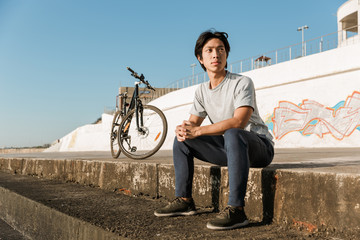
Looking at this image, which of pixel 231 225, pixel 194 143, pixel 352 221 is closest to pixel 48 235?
pixel 194 143

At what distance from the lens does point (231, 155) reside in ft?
7.12

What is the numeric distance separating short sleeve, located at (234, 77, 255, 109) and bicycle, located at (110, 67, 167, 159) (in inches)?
98.8

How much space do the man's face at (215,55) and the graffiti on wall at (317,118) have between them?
12.5m

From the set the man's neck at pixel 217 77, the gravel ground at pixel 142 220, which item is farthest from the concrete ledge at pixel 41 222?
the man's neck at pixel 217 77

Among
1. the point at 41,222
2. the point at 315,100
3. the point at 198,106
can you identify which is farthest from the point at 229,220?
the point at 315,100

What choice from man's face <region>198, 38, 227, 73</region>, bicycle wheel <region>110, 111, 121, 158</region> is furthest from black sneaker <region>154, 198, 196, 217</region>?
bicycle wheel <region>110, 111, 121, 158</region>

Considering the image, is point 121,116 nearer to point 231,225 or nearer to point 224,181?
point 224,181

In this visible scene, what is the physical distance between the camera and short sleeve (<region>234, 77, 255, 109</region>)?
2438mm

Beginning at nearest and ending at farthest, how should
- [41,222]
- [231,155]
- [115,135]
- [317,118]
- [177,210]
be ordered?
1. [231,155]
2. [177,210]
3. [41,222]
4. [115,135]
5. [317,118]

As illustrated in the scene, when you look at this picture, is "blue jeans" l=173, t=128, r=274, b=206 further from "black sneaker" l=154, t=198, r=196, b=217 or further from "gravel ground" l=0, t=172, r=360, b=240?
"gravel ground" l=0, t=172, r=360, b=240

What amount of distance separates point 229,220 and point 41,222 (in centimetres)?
197

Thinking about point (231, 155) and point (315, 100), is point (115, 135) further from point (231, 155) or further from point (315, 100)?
point (315, 100)

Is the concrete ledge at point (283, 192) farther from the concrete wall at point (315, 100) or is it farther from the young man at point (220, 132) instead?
the concrete wall at point (315, 100)

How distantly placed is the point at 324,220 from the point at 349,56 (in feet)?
49.3
